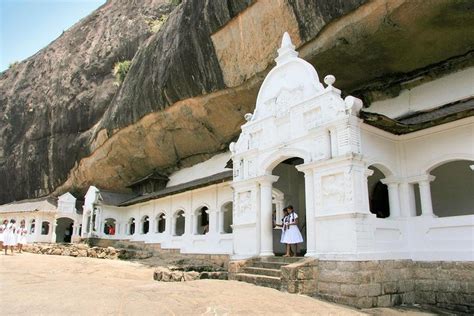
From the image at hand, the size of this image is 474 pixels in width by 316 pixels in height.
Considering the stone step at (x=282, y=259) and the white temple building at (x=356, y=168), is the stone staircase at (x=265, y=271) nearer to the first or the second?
the stone step at (x=282, y=259)

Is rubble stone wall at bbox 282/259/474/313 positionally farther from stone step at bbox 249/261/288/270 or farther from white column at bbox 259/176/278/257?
white column at bbox 259/176/278/257

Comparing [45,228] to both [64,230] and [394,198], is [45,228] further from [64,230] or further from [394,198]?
[394,198]

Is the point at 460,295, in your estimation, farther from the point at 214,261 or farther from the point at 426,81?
the point at 214,261

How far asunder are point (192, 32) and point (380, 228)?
10959 millimetres

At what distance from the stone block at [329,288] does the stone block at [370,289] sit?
0.49 metres

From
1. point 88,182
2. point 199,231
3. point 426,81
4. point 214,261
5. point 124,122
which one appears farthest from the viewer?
point 88,182

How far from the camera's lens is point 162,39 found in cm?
1861

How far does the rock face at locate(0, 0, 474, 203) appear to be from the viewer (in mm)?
11453

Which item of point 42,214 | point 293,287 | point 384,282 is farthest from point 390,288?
point 42,214

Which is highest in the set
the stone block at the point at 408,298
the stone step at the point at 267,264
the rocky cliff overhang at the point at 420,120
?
the rocky cliff overhang at the point at 420,120

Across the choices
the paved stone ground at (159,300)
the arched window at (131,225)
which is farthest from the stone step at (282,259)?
the arched window at (131,225)

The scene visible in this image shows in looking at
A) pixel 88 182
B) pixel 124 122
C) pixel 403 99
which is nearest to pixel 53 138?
pixel 88 182

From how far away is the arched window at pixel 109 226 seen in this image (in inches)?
1029

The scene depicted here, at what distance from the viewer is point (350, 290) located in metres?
8.34
